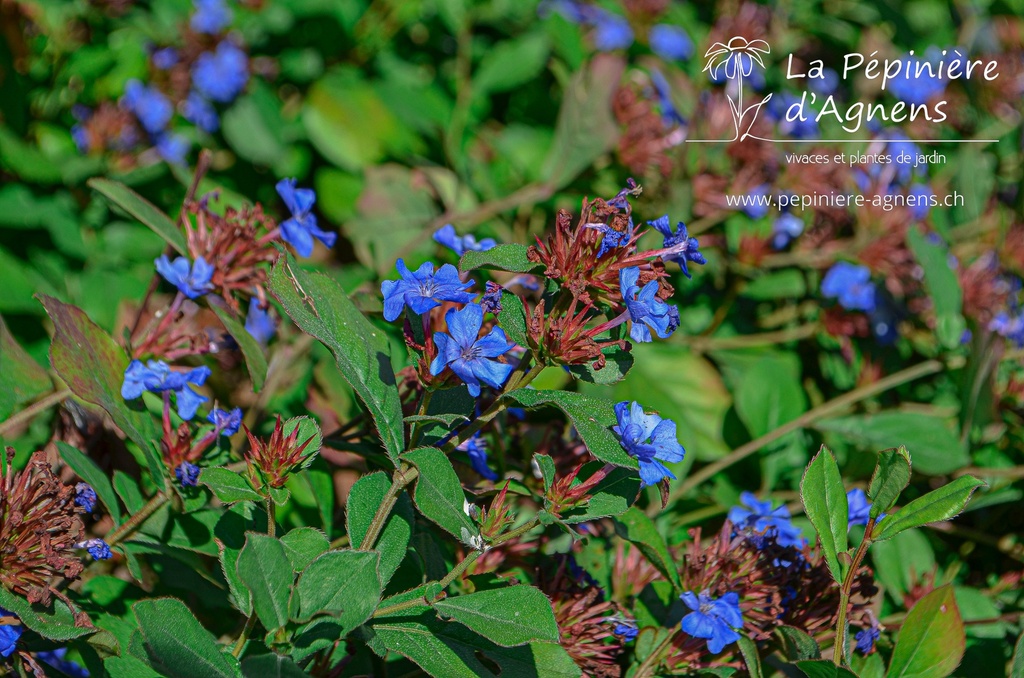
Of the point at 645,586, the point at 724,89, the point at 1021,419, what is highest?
the point at 724,89

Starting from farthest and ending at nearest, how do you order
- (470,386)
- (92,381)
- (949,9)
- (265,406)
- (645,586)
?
(949,9), (265,406), (645,586), (92,381), (470,386)

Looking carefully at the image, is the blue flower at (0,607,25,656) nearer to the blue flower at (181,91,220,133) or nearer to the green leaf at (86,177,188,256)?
the green leaf at (86,177,188,256)

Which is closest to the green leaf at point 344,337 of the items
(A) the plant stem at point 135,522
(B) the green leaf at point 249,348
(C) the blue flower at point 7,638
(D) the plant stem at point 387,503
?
(D) the plant stem at point 387,503

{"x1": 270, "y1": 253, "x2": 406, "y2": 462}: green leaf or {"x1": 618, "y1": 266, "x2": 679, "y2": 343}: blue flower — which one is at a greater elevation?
{"x1": 618, "y1": 266, "x2": 679, "y2": 343}: blue flower

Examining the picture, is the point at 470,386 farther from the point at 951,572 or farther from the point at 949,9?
the point at 949,9

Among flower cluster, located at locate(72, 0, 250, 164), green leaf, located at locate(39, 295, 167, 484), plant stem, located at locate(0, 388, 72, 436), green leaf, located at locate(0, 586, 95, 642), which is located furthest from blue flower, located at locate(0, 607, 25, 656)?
flower cluster, located at locate(72, 0, 250, 164)

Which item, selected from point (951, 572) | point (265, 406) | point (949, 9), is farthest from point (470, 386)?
point (949, 9)
